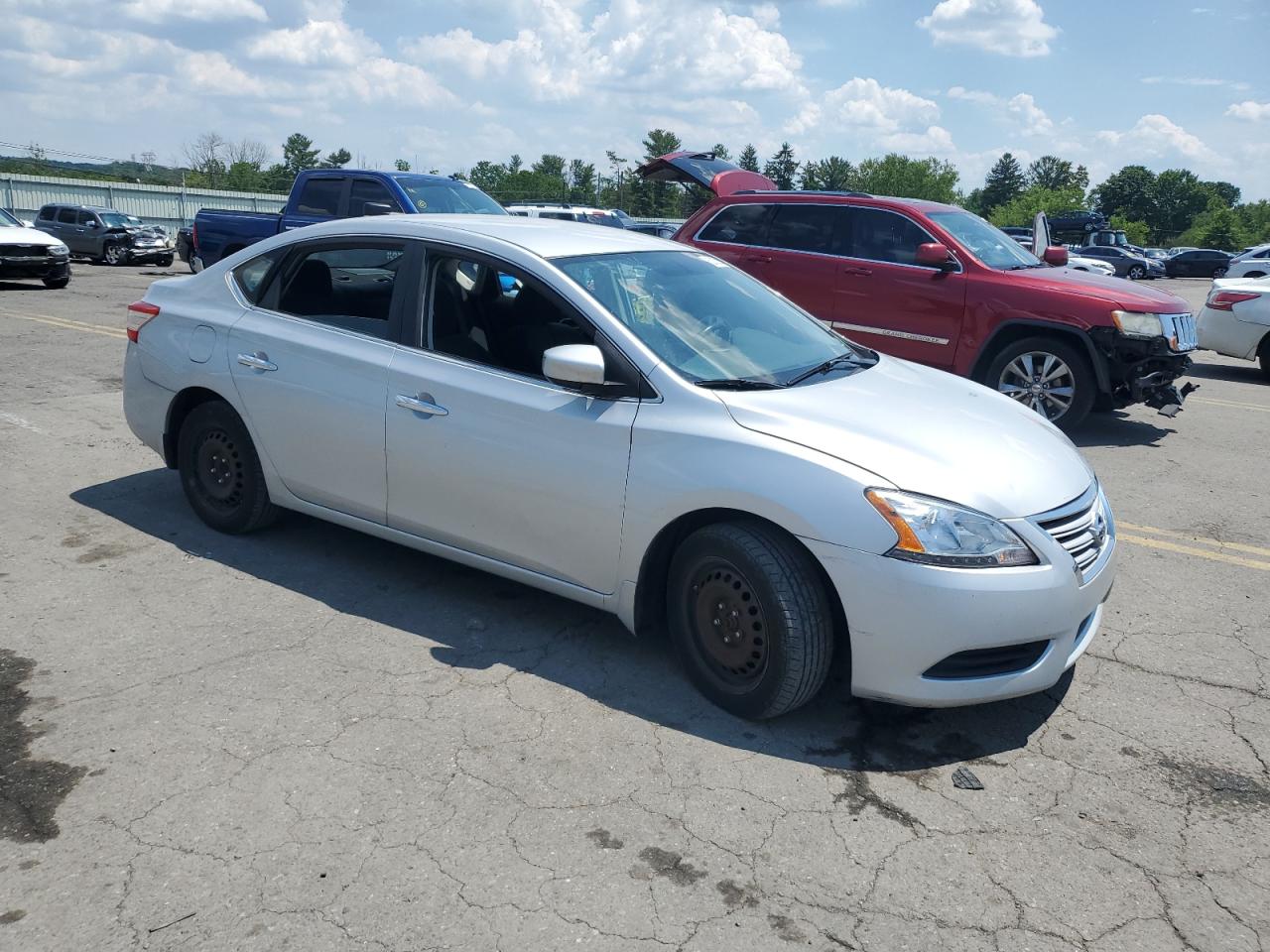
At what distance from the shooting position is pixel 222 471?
5.33 metres

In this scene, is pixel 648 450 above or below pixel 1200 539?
above

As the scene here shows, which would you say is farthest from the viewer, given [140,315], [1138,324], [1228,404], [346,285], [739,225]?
[1228,404]

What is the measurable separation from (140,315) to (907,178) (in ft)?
482

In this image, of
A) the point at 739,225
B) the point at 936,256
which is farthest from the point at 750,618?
the point at 739,225

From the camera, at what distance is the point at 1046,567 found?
137 inches

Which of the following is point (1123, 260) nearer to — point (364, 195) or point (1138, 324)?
point (364, 195)

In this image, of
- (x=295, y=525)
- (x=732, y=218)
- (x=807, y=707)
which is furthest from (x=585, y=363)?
(x=732, y=218)

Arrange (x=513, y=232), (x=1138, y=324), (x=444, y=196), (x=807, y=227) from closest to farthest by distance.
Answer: (x=513, y=232)
(x=1138, y=324)
(x=807, y=227)
(x=444, y=196)

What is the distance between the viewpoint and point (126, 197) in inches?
1571

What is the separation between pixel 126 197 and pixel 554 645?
137 ft

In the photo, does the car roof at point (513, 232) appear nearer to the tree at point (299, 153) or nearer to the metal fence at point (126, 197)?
the metal fence at point (126, 197)

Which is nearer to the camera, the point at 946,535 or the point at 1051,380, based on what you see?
the point at 946,535

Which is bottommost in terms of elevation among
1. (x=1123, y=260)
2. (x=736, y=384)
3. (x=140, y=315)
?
(x=140, y=315)

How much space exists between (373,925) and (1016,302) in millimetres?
7414
